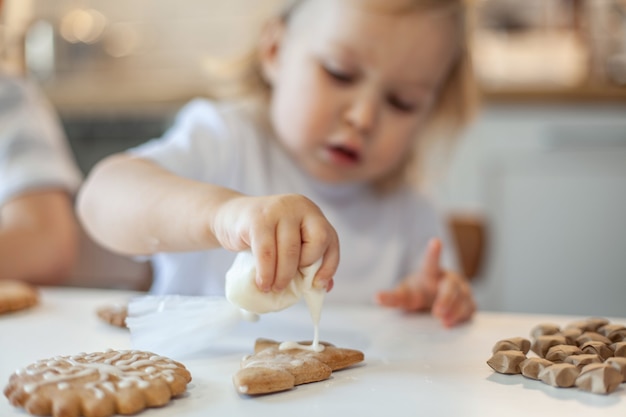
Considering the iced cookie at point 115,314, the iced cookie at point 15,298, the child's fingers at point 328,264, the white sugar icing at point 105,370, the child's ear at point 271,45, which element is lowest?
the iced cookie at point 15,298

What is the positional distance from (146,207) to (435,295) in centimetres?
38

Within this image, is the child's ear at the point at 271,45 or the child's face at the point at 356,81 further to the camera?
the child's ear at the point at 271,45

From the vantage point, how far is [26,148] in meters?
1.24

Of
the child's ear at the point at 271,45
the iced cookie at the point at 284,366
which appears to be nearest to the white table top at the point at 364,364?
the iced cookie at the point at 284,366

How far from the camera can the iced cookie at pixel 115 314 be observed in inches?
26.8

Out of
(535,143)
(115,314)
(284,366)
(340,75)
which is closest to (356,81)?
(340,75)

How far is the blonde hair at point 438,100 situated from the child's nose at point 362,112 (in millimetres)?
267

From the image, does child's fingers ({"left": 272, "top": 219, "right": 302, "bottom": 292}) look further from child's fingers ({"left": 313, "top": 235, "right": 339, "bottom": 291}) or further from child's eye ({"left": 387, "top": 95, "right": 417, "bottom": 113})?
child's eye ({"left": 387, "top": 95, "right": 417, "bottom": 113})

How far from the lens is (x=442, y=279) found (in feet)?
3.21

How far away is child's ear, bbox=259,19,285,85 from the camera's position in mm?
1253

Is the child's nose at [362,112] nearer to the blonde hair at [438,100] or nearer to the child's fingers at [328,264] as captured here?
the blonde hair at [438,100]

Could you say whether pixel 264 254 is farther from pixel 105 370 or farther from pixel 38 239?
pixel 38 239

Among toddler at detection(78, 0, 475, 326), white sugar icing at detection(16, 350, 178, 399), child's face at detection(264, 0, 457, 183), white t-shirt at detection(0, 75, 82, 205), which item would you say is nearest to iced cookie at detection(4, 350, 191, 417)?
white sugar icing at detection(16, 350, 178, 399)

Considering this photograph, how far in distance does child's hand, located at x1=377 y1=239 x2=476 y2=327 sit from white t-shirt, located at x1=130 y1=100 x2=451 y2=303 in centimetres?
15
